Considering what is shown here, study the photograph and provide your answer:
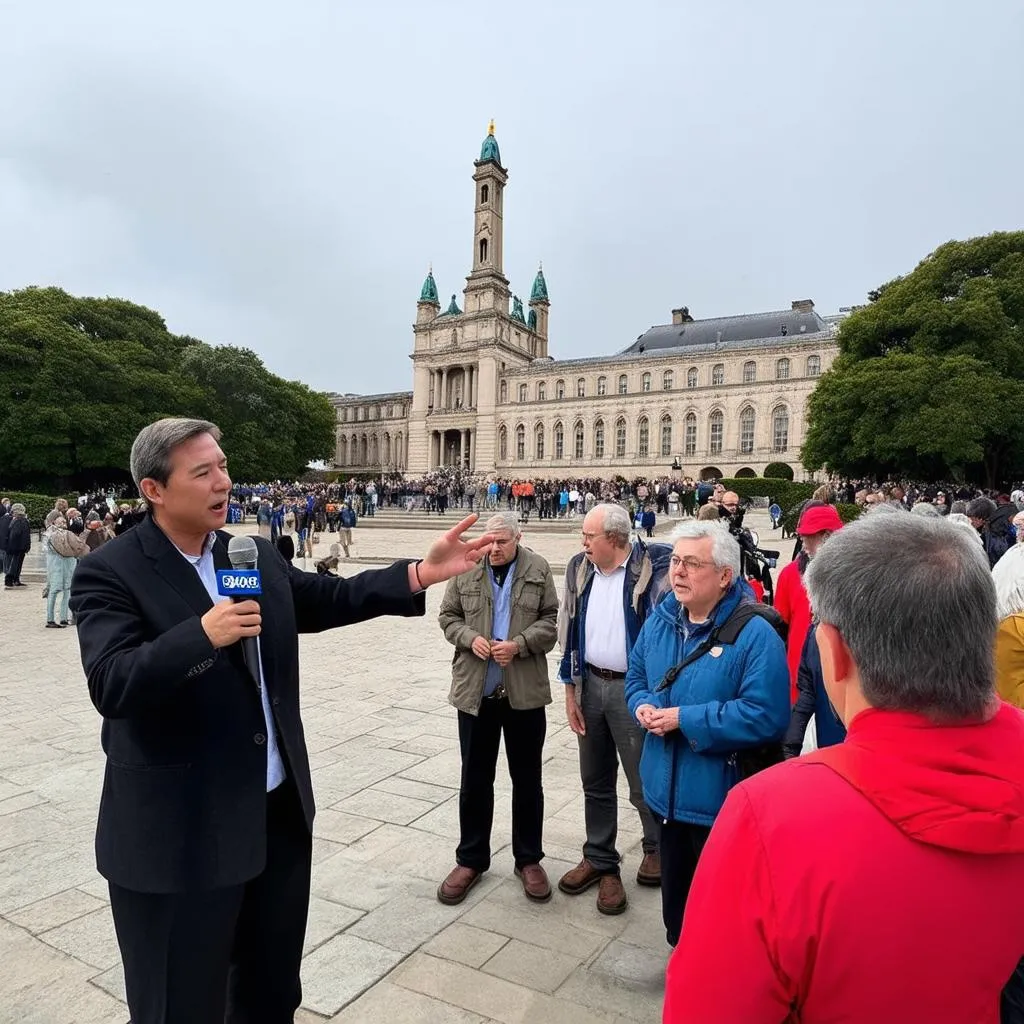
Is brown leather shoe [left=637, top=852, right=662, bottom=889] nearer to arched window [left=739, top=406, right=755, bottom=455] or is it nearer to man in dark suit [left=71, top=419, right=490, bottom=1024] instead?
man in dark suit [left=71, top=419, right=490, bottom=1024]

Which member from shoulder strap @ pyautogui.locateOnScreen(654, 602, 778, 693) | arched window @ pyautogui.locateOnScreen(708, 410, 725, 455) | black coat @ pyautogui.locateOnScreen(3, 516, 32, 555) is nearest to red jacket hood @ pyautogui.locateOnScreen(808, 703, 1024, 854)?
shoulder strap @ pyautogui.locateOnScreen(654, 602, 778, 693)

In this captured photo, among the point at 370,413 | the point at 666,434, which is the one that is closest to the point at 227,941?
the point at 666,434

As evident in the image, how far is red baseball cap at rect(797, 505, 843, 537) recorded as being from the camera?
441cm

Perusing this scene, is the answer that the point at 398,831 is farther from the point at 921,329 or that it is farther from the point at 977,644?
the point at 921,329

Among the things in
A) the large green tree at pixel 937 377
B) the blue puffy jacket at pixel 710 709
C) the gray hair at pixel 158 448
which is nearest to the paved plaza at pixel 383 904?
the blue puffy jacket at pixel 710 709

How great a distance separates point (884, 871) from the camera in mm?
987

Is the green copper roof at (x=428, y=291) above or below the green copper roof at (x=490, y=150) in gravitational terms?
below

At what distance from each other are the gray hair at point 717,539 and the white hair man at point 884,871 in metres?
1.77

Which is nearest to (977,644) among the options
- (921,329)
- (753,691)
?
(753,691)

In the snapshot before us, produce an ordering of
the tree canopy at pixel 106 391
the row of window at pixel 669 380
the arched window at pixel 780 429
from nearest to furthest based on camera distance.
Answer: the tree canopy at pixel 106 391
the row of window at pixel 669 380
the arched window at pixel 780 429

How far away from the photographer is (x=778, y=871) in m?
1.02

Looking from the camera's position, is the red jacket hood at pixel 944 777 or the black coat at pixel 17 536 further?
the black coat at pixel 17 536

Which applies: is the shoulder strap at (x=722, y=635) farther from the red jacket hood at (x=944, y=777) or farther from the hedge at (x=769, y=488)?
the hedge at (x=769, y=488)

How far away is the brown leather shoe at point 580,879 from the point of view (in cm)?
360
